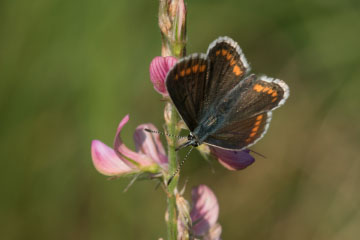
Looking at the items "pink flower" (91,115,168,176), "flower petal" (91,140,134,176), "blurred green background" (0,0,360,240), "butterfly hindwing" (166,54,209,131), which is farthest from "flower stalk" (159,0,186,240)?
"blurred green background" (0,0,360,240)

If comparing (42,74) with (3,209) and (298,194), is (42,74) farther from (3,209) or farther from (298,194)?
(298,194)

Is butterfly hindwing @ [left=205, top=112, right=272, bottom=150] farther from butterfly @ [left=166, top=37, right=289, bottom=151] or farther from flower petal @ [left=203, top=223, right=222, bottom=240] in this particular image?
flower petal @ [left=203, top=223, right=222, bottom=240]

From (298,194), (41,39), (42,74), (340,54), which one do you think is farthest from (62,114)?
(340,54)

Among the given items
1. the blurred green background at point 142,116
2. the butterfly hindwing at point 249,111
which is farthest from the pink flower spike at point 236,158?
the blurred green background at point 142,116

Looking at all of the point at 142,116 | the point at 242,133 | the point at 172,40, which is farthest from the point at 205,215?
the point at 142,116

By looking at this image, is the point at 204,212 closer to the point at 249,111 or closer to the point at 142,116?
the point at 249,111

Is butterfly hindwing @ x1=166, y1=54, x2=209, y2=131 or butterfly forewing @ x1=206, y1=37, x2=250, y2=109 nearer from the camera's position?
butterfly hindwing @ x1=166, y1=54, x2=209, y2=131
